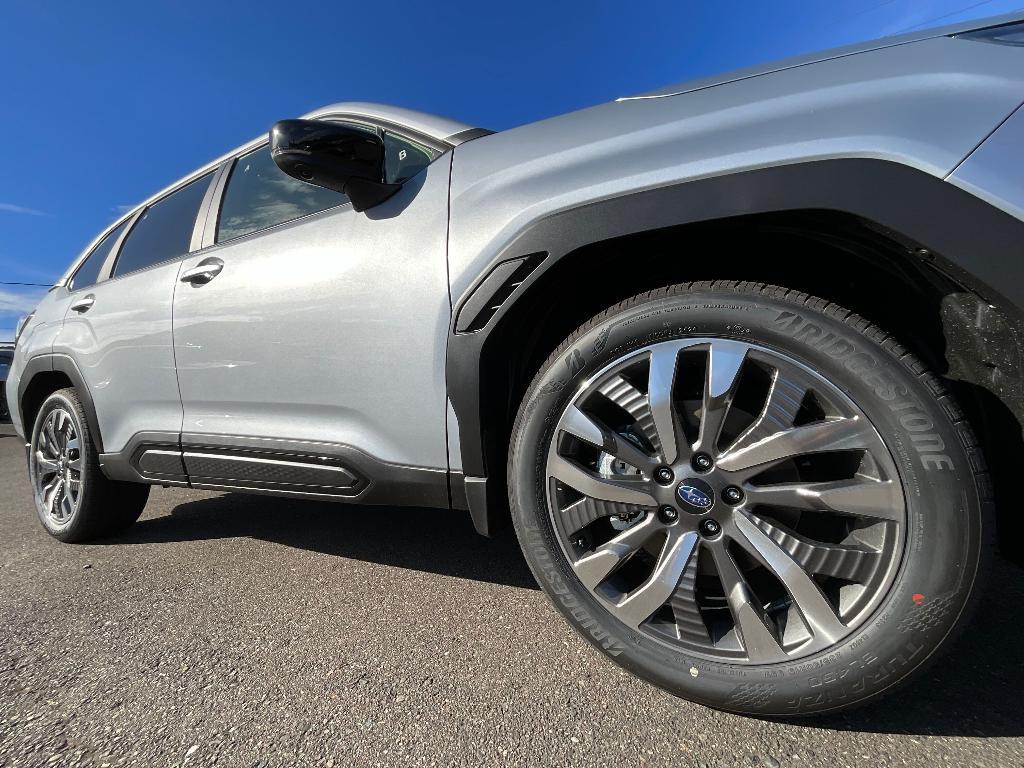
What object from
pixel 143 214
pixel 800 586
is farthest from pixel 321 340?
pixel 143 214

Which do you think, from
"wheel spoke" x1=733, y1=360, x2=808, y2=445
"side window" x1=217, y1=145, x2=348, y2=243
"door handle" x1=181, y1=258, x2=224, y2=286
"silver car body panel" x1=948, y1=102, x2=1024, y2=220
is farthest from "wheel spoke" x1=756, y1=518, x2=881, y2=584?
"door handle" x1=181, y1=258, x2=224, y2=286

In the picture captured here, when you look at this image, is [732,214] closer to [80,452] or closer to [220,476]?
[220,476]

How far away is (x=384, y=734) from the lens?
3.83 ft

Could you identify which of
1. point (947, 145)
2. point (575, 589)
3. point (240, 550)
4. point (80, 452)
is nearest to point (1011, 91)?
point (947, 145)

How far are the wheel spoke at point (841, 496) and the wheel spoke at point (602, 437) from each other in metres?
0.23

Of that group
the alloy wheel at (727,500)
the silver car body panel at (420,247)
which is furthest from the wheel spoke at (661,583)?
the silver car body panel at (420,247)

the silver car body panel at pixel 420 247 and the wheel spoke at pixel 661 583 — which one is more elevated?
the silver car body panel at pixel 420 247

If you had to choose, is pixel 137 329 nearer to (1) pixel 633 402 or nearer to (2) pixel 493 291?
(2) pixel 493 291

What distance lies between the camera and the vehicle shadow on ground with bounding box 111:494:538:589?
6.93ft

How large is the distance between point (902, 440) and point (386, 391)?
48.6 inches

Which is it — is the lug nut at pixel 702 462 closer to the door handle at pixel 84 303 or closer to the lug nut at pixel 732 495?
the lug nut at pixel 732 495

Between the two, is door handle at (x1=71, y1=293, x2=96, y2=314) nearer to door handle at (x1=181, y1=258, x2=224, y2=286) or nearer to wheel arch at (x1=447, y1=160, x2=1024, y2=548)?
door handle at (x1=181, y1=258, x2=224, y2=286)

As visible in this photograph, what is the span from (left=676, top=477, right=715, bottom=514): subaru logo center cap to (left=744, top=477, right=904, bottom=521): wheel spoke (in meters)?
0.08

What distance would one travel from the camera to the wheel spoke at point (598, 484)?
4.08 feet
